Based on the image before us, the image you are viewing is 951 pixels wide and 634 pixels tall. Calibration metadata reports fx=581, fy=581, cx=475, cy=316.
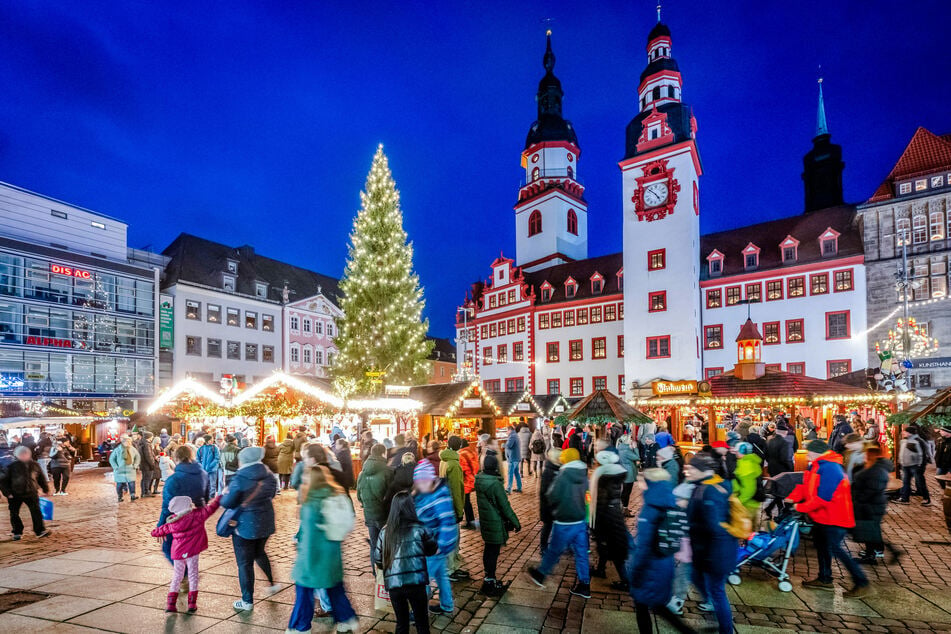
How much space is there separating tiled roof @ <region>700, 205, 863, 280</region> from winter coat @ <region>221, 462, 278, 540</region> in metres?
35.6

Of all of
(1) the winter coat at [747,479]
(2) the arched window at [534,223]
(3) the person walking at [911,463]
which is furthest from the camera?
(2) the arched window at [534,223]

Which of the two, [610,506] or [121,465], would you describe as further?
[121,465]

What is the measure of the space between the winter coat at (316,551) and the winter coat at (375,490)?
80.3 inches

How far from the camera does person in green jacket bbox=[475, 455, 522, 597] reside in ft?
22.9

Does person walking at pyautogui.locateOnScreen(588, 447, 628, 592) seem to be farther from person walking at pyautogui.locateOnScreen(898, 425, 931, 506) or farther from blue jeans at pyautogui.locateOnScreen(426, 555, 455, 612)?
person walking at pyautogui.locateOnScreen(898, 425, 931, 506)

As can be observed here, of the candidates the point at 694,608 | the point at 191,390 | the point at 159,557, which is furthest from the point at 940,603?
the point at 191,390

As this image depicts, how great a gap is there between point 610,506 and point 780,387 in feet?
60.1

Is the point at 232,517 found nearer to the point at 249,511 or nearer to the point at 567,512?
→ the point at 249,511

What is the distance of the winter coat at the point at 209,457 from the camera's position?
532 inches

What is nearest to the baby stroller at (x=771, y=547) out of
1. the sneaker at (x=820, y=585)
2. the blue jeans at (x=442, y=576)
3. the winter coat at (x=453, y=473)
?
the sneaker at (x=820, y=585)

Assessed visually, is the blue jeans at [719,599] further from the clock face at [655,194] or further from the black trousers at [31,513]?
the clock face at [655,194]

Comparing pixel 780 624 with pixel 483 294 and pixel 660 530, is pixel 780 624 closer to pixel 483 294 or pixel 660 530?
pixel 660 530

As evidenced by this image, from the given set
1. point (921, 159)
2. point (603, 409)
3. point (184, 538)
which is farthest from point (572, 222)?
point (184, 538)

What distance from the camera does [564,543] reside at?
21.9 feet
